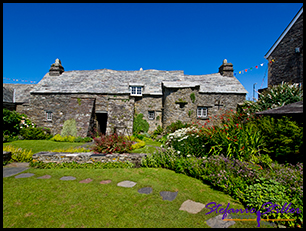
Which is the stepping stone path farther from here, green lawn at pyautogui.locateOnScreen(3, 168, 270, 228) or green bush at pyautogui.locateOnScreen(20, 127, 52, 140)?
green bush at pyautogui.locateOnScreen(20, 127, 52, 140)

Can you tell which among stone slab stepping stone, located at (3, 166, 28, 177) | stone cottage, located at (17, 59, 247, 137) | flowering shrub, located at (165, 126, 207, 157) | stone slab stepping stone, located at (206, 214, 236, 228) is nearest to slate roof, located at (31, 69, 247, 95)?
stone cottage, located at (17, 59, 247, 137)

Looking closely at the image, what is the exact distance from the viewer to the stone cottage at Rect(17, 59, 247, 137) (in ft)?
56.7

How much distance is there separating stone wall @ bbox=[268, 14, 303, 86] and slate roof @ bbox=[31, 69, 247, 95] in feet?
11.9

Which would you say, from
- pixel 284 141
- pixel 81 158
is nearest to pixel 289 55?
pixel 284 141

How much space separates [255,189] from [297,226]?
3.52 feet

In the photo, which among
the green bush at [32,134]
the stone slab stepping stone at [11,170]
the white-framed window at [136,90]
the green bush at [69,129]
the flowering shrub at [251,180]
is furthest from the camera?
the white-framed window at [136,90]

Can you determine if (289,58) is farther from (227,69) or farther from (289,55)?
(227,69)

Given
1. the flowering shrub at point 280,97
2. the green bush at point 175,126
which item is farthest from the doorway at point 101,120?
the flowering shrub at point 280,97

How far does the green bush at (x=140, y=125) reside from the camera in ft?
60.8

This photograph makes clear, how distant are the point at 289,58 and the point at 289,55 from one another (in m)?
0.26

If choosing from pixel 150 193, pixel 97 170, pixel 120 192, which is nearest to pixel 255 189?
pixel 150 193

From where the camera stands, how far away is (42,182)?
570cm

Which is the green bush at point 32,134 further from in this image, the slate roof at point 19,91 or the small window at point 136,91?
the slate roof at point 19,91

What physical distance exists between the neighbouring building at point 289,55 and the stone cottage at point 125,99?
148 inches
